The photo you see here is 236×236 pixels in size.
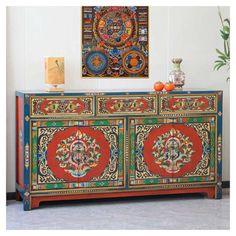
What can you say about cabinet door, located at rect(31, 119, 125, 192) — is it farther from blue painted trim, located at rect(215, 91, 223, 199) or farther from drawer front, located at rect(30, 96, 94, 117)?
blue painted trim, located at rect(215, 91, 223, 199)

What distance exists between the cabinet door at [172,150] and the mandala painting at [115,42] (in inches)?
30.5

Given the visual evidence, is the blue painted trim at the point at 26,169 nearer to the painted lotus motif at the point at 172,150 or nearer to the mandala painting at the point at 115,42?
the mandala painting at the point at 115,42

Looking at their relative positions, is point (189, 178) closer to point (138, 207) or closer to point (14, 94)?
point (138, 207)

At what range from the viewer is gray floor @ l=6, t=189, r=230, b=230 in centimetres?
482

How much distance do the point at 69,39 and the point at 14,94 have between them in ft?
2.65

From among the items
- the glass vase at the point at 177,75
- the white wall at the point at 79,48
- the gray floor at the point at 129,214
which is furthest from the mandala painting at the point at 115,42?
the gray floor at the point at 129,214

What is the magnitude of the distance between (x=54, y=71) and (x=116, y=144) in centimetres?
94

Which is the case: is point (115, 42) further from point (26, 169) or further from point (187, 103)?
point (26, 169)

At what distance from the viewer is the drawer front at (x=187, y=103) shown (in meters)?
5.63

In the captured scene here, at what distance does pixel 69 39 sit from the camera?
234 inches

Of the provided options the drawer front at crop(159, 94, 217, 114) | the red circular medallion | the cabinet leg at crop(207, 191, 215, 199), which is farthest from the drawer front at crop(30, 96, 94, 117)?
the cabinet leg at crop(207, 191, 215, 199)

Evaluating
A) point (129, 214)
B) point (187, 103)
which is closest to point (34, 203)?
point (129, 214)

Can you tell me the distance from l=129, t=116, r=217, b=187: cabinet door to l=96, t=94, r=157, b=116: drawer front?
10 centimetres
